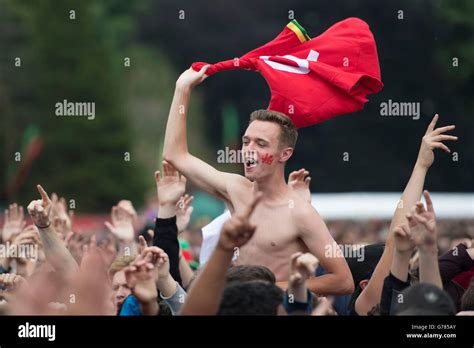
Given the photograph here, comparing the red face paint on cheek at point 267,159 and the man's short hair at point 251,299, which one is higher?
the red face paint on cheek at point 267,159

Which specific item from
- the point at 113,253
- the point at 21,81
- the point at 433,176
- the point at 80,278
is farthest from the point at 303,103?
the point at 21,81

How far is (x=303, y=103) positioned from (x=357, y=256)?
97 cm

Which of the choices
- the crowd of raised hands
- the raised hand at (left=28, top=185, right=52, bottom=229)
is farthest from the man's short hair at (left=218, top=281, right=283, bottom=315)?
the raised hand at (left=28, top=185, right=52, bottom=229)

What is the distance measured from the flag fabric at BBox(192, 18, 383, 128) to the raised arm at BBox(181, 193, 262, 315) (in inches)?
108

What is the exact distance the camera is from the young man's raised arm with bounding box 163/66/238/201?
24.1ft

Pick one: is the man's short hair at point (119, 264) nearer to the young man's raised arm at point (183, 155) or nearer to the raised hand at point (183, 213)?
the young man's raised arm at point (183, 155)

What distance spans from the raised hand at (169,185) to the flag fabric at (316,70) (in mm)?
626

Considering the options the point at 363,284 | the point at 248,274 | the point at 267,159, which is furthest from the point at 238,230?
the point at 363,284

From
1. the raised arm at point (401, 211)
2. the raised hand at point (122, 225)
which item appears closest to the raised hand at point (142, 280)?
the raised arm at point (401, 211)

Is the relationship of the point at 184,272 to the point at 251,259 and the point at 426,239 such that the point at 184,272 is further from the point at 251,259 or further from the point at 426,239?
the point at 426,239

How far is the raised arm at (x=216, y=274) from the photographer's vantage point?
4945 millimetres

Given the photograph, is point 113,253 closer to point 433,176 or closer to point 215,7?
point 433,176

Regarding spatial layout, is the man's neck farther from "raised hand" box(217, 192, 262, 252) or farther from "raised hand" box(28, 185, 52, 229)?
"raised hand" box(217, 192, 262, 252)

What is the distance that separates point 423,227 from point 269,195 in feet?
5.20
